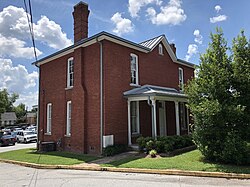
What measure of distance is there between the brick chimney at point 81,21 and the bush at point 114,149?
855 cm

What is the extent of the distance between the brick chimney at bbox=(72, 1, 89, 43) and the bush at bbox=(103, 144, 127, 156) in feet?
28.0

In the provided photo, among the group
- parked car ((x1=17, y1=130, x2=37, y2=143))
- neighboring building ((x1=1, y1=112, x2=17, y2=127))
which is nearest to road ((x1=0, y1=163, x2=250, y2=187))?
parked car ((x1=17, y1=130, x2=37, y2=143))

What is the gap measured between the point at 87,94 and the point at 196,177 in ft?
29.3

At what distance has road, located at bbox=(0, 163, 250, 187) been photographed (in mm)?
6945

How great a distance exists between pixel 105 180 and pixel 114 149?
5.15 metres

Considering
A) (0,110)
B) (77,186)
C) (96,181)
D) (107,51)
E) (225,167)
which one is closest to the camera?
(77,186)

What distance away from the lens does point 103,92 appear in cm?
1365

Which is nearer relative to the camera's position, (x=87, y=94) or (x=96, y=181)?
(x=96, y=181)

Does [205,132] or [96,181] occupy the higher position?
[205,132]

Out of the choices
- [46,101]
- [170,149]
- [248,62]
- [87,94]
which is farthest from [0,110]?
[248,62]

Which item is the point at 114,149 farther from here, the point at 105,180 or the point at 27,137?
the point at 27,137

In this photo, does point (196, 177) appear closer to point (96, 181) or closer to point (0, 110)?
point (96, 181)

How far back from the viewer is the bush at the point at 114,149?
12755 mm

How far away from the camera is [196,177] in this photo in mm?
7609
